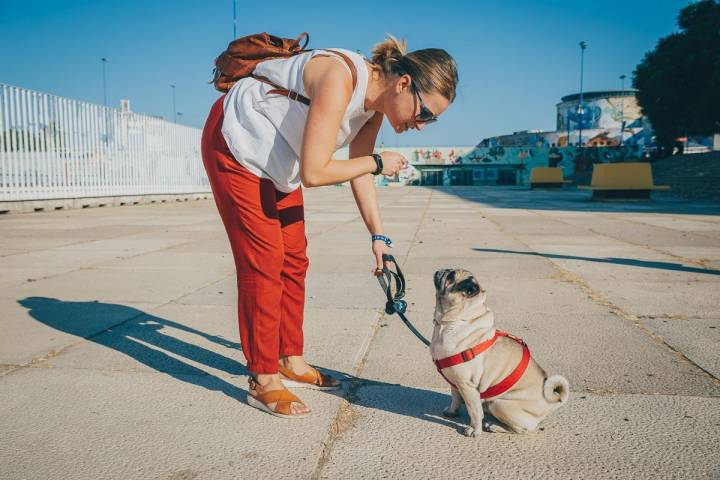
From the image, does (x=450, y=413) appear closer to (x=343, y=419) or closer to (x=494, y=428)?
(x=494, y=428)

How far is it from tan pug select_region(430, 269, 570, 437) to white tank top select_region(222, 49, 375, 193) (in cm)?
82

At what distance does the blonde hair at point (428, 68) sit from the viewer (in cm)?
206

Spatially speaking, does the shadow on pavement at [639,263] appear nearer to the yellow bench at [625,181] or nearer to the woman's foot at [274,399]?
the woman's foot at [274,399]

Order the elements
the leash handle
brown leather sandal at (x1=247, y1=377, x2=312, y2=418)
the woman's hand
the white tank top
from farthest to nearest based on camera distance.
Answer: the woman's hand < the leash handle < brown leather sandal at (x1=247, y1=377, x2=312, y2=418) < the white tank top

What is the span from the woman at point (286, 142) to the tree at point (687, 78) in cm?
3152

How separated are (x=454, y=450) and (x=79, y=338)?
8.45 feet

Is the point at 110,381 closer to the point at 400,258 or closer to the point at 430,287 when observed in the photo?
the point at 430,287

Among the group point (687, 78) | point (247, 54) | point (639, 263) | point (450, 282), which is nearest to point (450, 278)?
point (450, 282)

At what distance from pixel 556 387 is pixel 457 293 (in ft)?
1.86

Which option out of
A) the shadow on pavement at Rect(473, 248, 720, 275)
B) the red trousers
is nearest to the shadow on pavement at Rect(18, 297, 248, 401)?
the red trousers

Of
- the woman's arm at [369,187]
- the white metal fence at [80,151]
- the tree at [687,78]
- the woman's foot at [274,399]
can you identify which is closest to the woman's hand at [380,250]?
the woman's arm at [369,187]

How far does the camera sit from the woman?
6.65 feet

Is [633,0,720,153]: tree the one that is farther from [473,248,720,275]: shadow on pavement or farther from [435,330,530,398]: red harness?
[435,330,530,398]: red harness

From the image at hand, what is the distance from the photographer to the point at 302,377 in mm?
2605
